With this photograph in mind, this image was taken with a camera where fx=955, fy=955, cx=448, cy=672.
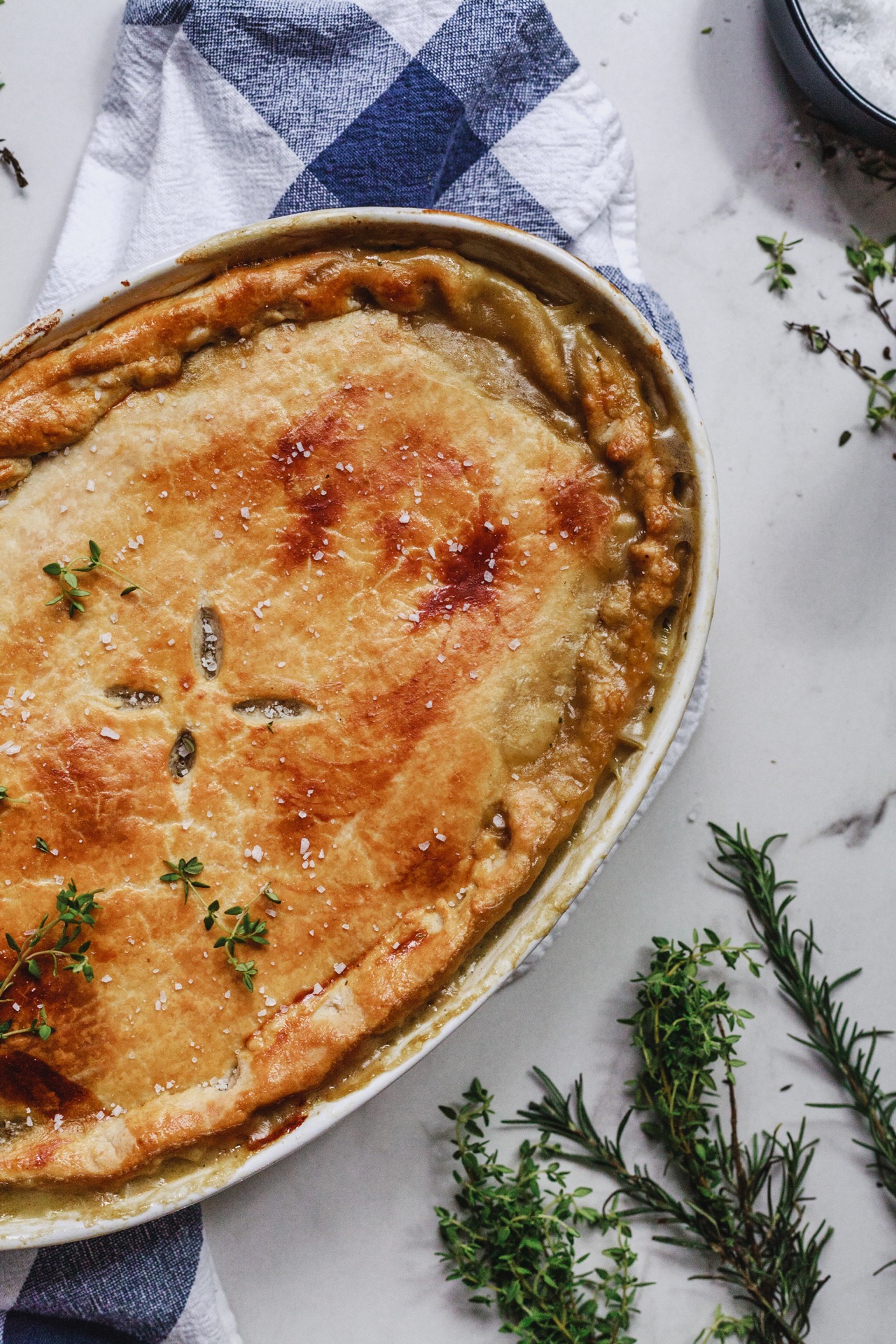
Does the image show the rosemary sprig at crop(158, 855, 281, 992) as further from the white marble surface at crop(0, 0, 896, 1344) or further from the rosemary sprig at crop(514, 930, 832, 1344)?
the rosemary sprig at crop(514, 930, 832, 1344)

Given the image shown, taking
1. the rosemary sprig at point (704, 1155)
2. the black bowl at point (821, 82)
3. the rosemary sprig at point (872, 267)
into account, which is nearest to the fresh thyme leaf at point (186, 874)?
the rosemary sprig at point (704, 1155)

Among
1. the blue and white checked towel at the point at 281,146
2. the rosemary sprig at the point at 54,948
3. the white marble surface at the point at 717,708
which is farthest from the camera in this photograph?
the white marble surface at the point at 717,708

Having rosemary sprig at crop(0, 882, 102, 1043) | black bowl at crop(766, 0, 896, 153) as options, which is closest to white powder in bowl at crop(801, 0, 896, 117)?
black bowl at crop(766, 0, 896, 153)

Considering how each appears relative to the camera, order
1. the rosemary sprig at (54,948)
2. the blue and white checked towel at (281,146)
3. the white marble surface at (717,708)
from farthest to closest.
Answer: the white marble surface at (717,708) → the blue and white checked towel at (281,146) → the rosemary sprig at (54,948)

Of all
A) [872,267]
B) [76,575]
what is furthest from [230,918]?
[872,267]

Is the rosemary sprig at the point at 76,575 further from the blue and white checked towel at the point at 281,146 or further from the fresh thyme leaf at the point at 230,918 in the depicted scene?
the blue and white checked towel at the point at 281,146

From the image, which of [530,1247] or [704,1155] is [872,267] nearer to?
[704,1155]

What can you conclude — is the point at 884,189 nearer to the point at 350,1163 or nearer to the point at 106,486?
the point at 106,486
